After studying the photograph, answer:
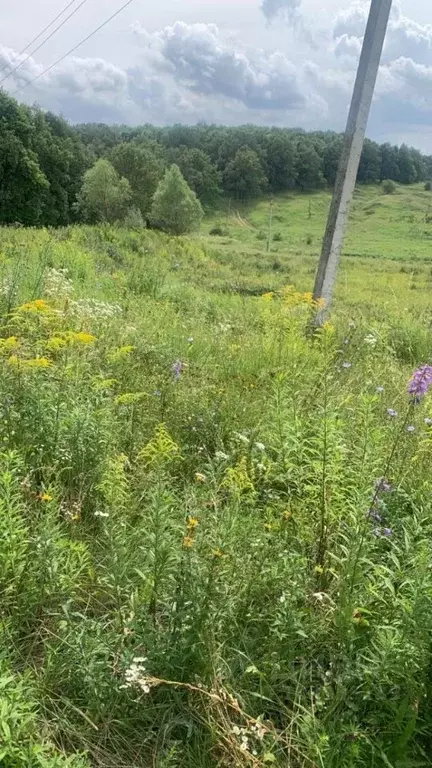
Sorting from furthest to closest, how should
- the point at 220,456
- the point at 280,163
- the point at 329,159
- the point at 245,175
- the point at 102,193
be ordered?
the point at 280,163 < the point at 329,159 < the point at 245,175 < the point at 102,193 < the point at 220,456

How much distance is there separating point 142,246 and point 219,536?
46.0 feet

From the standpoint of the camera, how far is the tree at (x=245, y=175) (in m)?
98.2

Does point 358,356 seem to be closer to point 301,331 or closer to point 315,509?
point 301,331

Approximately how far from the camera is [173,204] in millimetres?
50469

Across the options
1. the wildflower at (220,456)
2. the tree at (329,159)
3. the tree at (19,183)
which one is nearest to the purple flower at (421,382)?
the wildflower at (220,456)

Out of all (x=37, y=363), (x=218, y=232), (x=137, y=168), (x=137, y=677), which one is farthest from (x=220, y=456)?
(x=218, y=232)

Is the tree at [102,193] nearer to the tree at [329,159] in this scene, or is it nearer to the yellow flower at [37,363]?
the yellow flower at [37,363]

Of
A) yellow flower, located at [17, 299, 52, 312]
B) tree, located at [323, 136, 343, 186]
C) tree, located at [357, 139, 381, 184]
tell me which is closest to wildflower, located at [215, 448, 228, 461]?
yellow flower, located at [17, 299, 52, 312]

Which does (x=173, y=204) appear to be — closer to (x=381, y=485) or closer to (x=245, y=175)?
(x=381, y=485)

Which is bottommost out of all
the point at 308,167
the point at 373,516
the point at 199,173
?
the point at 373,516

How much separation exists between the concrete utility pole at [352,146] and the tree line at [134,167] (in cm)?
3918

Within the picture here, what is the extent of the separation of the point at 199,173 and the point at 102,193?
47978mm

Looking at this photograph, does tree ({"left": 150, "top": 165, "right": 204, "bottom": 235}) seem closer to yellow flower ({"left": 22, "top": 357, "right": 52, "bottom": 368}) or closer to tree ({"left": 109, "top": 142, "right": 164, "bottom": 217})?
tree ({"left": 109, "top": 142, "right": 164, "bottom": 217})

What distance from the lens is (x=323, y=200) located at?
98.0 m
